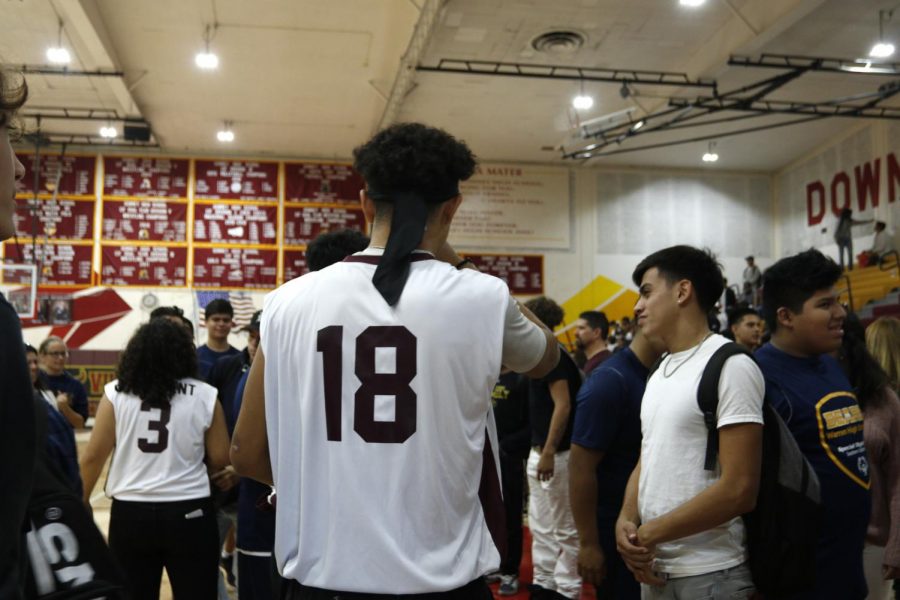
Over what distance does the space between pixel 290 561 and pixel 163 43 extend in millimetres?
11017

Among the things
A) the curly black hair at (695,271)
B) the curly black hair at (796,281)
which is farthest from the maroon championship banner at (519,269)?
the curly black hair at (695,271)

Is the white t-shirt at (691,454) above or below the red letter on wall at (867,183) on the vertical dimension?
below

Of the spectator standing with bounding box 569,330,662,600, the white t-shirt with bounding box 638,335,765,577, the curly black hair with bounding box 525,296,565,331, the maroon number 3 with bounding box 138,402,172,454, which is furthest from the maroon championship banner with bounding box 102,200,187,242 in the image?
the white t-shirt with bounding box 638,335,765,577

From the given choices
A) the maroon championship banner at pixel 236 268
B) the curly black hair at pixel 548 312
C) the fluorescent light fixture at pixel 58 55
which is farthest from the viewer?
the maroon championship banner at pixel 236 268

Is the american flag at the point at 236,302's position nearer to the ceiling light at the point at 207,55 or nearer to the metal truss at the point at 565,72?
the ceiling light at the point at 207,55

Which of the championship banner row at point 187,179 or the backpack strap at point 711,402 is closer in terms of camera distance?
the backpack strap at point 711,402

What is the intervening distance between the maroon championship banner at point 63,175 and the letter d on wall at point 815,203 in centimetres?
1453

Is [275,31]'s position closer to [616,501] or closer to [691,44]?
[691,44]

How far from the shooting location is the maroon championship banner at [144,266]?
1509cm

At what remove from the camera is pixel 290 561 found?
5.23ft

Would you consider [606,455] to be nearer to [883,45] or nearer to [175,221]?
[883,45]

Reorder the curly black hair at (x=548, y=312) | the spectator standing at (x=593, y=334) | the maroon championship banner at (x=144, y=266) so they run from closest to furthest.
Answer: the curly black hair at (x=548, y=312) < the spectator standing at (x=593, y=334) < the maroon championship banner at (x=144, y=266)

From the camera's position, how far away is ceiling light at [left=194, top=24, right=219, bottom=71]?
1062cm

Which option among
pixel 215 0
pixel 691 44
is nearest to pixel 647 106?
pixel 691 44
